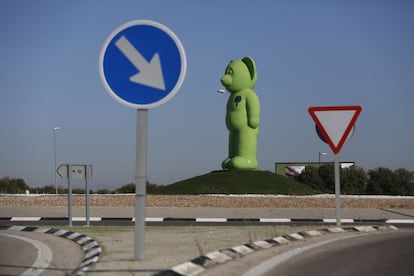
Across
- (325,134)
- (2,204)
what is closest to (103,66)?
(325,134)

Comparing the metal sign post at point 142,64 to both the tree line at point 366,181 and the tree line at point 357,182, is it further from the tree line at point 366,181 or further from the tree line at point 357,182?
the tree line at point 366,181

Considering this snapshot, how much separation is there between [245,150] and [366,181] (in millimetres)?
18096

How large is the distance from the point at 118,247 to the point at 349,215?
35.9ft

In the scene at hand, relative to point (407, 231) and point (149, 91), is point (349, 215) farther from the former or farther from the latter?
point (149, 91)

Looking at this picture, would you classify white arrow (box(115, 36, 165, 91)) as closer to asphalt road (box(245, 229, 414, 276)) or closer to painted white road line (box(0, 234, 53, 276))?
asphalt road (box(245, 229, 414, 276))

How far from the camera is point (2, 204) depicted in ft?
69.5

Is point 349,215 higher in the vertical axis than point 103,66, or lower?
lower

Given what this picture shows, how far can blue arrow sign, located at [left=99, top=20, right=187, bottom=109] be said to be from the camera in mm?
6336

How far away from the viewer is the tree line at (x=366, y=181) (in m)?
46.9

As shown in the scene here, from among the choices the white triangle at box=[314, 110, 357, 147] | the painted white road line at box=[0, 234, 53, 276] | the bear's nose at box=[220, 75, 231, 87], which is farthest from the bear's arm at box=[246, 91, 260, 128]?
the painted white road line at box=[0, 234, 53, 276]

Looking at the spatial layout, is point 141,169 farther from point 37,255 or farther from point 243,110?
point 243,110

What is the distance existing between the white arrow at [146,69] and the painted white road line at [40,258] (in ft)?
8.23

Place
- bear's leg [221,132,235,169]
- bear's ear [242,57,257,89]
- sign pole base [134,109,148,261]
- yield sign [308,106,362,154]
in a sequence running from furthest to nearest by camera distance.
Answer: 1. bear's leg [221,132,235,169]
2. bear's ear [242,57,257,89]
3. yield sign [308,106,362,154]
4. sign pole base [134,109,148,261]

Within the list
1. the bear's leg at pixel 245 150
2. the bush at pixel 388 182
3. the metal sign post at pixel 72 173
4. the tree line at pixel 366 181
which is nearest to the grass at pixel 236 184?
the bear's leg at pixel 245 150
